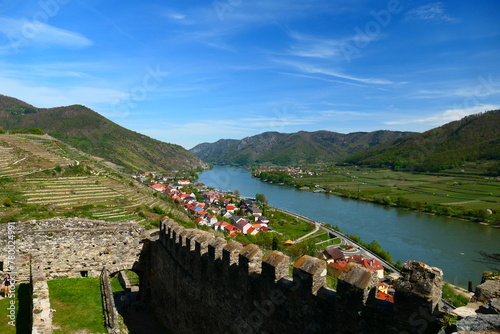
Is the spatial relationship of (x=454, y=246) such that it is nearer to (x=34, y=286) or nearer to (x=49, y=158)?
(x=34, y=286)

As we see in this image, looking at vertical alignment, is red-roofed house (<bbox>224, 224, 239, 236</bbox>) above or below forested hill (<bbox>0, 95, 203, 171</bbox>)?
below

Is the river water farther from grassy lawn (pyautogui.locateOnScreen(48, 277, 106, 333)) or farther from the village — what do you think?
grassy lawn (pyautogui.locateOnScreen(48, 277, 106, 333))

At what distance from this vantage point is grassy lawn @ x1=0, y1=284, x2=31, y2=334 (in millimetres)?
8481

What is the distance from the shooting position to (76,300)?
9695mm

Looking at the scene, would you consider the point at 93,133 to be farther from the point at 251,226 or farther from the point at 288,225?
the point at 288,225

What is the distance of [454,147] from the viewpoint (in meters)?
130

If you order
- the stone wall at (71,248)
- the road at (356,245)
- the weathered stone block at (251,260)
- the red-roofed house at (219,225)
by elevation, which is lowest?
the red-roofed house at (219,225)

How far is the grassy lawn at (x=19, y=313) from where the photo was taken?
848 centimetres

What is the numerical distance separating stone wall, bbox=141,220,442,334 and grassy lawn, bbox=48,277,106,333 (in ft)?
7.43

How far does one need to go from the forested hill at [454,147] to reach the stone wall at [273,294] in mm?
123368

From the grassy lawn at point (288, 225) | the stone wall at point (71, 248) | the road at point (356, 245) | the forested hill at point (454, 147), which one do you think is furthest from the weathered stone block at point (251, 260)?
the forested hill at point (454, 147)

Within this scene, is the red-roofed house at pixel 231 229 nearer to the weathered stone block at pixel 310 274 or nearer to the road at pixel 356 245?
the road at pixel 356 245

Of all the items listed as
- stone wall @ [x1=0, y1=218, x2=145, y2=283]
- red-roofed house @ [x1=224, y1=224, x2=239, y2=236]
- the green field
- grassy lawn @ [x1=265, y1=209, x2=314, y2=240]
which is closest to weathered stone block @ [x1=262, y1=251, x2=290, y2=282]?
stone wall @ [x1=0, y1=218, x2=145, y2=283]

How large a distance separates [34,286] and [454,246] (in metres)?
50.0
